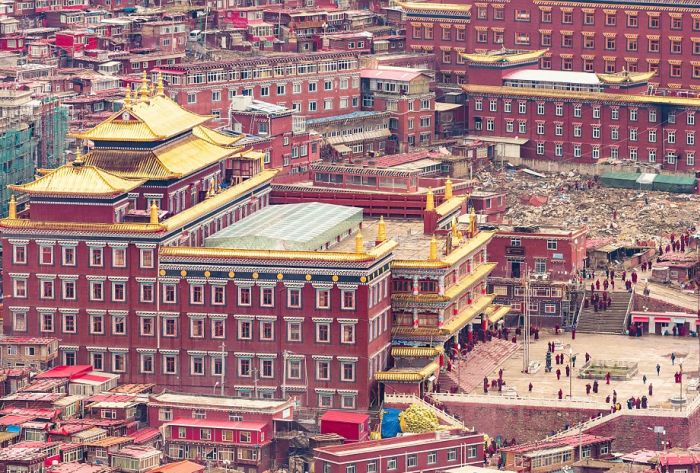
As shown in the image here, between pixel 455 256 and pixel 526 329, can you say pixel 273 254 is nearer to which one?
pixel 455 256

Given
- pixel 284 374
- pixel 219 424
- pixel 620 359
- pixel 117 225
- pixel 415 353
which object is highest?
pixel 117 225

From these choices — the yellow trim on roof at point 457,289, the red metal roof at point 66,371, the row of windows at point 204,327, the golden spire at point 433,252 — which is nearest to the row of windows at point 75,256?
the row of windows at point 204,327

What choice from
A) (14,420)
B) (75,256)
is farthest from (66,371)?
(14,420)

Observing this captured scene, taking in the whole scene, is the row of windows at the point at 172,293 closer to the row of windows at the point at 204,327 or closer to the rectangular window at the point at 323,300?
the rectangular window at the point at 323,300

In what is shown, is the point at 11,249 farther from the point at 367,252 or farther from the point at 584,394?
the point at 584,394

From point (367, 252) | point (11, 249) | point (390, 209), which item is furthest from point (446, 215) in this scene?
point (11, 249)
